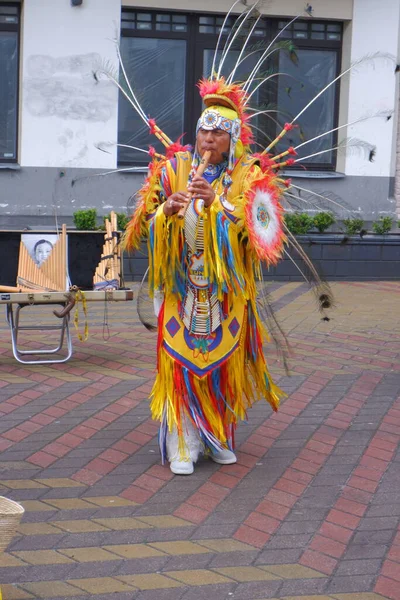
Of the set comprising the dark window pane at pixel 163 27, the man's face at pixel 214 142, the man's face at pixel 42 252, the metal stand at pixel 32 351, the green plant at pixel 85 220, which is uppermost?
the dark window pane at pixel 163 27

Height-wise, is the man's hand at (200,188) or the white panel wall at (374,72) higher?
the white panel wall at (374,72)

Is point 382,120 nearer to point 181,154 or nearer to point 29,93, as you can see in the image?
point 29,93

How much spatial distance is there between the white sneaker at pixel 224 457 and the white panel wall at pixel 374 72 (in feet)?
26.3

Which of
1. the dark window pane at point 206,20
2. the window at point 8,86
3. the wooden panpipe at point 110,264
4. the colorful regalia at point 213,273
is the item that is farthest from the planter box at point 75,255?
the dark window pane at point 206,20

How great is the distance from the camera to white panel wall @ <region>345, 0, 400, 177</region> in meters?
12.4

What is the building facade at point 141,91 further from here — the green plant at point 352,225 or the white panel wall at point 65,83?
the green plant at point 352,225

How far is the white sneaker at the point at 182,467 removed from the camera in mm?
4898

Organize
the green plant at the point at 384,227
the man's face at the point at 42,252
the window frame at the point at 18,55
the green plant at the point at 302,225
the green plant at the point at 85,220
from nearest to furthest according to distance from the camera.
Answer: the man's face at the point at 42,252 < the green plant at the point at 302,225 < the green plant at the point at 85,220 < the green plant at the point at 384,227 < the window frame at the point at 18,55

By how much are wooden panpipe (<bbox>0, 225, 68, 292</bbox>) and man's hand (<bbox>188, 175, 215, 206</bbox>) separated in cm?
248

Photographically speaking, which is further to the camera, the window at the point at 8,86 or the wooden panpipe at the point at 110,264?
the window at the point at 8,86

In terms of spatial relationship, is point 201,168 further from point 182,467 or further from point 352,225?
point 352,225

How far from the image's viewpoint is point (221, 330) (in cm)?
488

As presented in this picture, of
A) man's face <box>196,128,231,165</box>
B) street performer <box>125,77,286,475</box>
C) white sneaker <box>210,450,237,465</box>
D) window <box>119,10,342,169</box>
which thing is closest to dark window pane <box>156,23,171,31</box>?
window <box>119,10,342,169</box>

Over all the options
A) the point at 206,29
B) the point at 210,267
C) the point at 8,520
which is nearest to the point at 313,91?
the point at 206,29
